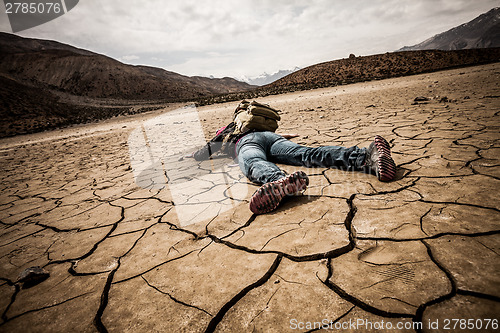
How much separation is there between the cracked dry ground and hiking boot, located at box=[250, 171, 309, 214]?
0.07 metres

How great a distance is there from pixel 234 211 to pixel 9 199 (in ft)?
8.91

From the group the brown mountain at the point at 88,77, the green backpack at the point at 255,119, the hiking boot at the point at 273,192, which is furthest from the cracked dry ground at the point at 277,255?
the brown mountain at the point at 88,77

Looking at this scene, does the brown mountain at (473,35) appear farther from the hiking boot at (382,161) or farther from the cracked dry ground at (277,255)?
the cracked dry ground at (277,255)

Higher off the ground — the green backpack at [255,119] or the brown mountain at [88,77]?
the brown mountain at [88,77]

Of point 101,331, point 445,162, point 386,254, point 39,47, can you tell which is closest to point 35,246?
point 101,331

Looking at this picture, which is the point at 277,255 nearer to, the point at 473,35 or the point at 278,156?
the point at 278,156

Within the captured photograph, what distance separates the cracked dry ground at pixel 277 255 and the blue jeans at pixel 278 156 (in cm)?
11

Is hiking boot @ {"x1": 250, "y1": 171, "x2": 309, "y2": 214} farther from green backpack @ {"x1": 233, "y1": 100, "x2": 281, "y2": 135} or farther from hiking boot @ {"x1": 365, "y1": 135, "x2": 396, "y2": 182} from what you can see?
green backpack @ {"x1": 233, "y1": 100, "x2": 281, "y2": 135}

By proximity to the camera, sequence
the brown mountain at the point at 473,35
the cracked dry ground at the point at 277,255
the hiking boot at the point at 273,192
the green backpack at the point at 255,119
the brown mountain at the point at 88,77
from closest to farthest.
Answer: the cracked dry ground at the point at 277,255
the hiking boot at the point at 273,192
the green backpack at the point at 255,119
the brown mountain at the point at 88,77
the brown mountain at the point at 473,35

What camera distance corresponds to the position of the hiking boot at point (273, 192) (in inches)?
49.0

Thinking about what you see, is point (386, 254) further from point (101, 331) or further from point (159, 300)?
point (101, 331)

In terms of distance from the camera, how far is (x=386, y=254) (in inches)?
33.5

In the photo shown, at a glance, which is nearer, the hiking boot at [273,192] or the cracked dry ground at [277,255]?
the cracked dry ground at [277,255]

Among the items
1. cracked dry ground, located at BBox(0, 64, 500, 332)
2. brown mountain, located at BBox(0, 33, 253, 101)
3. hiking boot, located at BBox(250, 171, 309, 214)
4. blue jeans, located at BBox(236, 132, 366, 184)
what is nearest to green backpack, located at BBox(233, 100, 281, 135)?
blue jeans, located at BBox(236, 132, 366, 184)
